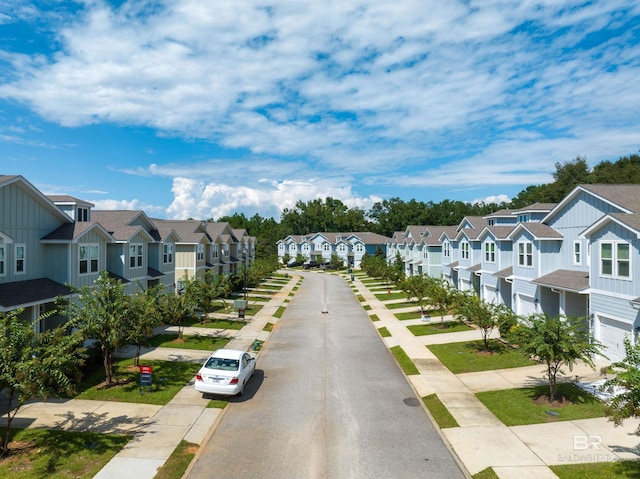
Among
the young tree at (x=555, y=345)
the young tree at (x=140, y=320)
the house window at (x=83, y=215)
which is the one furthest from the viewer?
the house window at (x=83, y=215)

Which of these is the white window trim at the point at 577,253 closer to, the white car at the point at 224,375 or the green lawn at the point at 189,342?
the white car at the point at 224,375

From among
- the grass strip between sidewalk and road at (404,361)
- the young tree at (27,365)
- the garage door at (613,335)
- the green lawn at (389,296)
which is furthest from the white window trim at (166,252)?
the garage door at (613,335)

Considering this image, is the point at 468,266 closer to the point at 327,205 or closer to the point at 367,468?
the point at 367,468

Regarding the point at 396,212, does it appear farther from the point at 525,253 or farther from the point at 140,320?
the point at 140,320

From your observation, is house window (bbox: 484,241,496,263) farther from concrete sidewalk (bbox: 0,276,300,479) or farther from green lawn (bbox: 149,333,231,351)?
concrete sidewalk (bbox: 0,276,300,479)

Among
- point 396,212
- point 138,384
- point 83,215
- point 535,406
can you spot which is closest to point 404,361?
point 535,406

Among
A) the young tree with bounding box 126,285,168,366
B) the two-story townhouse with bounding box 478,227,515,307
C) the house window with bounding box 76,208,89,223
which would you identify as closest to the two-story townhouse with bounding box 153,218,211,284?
the house window with bounding box 76,208,89,223

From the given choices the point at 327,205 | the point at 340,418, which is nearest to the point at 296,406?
the point at 340,418
